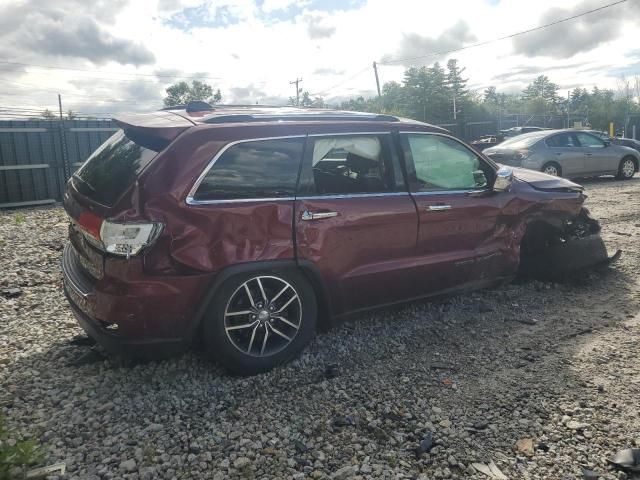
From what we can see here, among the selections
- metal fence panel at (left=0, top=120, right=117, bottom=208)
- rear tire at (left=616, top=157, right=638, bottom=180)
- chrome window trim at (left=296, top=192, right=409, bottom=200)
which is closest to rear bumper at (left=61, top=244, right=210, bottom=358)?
chrome window trim at (left=296, top=192, right=409, bottom=200)

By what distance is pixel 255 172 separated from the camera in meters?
3.42

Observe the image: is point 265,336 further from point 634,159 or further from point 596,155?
point 634,159

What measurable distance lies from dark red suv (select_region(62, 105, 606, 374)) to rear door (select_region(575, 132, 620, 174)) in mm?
10899

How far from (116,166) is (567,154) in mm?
12582

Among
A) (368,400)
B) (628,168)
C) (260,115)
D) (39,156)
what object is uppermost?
(39,156)

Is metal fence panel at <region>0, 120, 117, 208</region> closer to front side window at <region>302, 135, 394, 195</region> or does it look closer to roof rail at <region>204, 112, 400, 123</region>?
roof rail at <region>204, 112, 400, 123</region>

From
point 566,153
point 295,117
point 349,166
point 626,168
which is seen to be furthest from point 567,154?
point 295,117

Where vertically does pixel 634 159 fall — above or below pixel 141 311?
above

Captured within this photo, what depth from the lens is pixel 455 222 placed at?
14.0ft

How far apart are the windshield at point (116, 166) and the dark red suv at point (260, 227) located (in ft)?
0.04

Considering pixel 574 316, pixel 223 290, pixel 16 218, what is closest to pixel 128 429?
pixel 223 290

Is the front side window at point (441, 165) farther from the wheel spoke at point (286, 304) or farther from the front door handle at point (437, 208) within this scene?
the wheel spoke at point (286, 304)

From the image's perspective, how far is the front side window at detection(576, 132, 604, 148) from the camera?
13.8 meters

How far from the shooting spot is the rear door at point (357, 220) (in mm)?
3562
